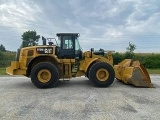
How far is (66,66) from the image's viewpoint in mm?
10219

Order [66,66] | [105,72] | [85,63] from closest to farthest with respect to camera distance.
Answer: [105,72] < [66,66] < [85,63]

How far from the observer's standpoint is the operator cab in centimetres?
1036

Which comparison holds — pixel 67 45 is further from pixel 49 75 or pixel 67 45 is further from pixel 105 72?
pixel 105 72

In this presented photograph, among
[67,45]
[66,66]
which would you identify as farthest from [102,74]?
[67,45]

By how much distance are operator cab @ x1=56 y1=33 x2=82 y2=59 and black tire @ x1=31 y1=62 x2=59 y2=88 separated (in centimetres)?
93

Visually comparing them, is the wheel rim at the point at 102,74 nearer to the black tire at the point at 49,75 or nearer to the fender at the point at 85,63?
Result: the fender at the point at 85,63

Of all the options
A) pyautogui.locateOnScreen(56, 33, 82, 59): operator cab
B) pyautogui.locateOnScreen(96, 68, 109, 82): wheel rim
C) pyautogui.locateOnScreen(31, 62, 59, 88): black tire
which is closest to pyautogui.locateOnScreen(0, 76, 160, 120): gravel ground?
pyautogui.locateOnScreen(31, 62, 59, 88): black tire

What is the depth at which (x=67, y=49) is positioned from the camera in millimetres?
10406

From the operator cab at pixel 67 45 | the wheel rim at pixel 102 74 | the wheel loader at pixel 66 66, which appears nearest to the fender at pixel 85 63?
the wheel loader at pixel 66 66

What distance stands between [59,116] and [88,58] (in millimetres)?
5323

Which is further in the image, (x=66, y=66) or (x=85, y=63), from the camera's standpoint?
(x=85, y=63)

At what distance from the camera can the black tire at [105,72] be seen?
9.85 metres

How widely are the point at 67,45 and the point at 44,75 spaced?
1.73m

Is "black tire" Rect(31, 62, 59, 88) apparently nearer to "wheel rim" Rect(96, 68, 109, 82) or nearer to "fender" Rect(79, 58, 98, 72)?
"fender" Rect(79, 58, 98, 72)
